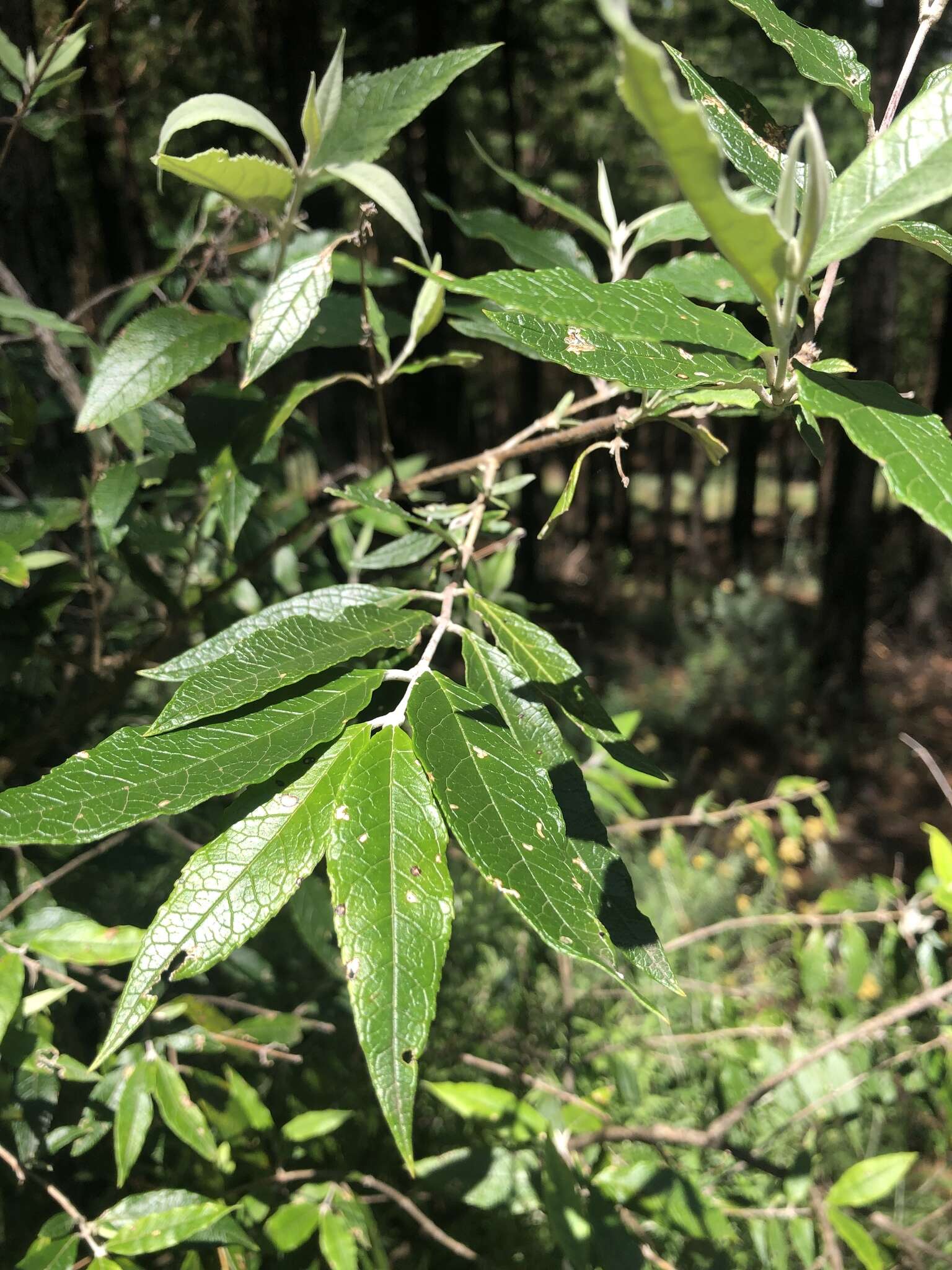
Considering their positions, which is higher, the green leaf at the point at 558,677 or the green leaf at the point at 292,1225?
the green leaf at the point at 558,677

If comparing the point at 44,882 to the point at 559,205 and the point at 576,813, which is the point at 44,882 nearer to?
the point at 576,813

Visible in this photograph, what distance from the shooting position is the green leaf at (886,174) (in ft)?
1.27

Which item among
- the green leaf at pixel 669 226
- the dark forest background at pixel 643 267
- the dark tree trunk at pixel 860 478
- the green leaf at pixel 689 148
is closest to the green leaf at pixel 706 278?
the green leaf at pixel 669 226

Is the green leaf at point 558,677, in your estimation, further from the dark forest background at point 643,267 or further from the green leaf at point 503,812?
the dark forest background at point 643,267

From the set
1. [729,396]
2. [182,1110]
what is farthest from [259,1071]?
[729,396]

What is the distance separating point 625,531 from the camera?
7.80 metres

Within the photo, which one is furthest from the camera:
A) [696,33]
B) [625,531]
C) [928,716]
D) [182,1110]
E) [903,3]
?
[625,531]

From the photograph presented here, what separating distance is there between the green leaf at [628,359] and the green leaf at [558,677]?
7.7 inches

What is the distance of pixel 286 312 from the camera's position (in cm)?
70

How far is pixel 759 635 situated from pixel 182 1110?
5.50 metres

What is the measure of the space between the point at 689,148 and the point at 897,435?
199mm

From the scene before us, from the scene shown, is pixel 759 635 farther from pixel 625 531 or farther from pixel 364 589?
pixel 364 589

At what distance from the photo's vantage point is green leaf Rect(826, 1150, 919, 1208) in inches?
46.8

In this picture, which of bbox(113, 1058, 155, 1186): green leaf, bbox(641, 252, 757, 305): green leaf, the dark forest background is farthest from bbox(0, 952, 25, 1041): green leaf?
the dark forest background
